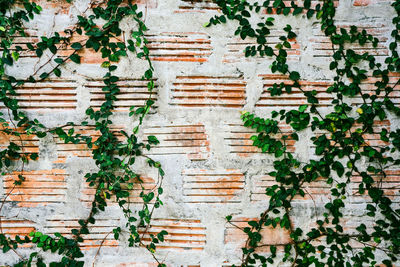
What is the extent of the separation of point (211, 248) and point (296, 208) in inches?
22.2

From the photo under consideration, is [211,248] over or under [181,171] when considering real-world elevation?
under

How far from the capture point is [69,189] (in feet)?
5.70

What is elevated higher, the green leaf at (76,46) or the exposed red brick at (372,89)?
the green leaf at (76,46)

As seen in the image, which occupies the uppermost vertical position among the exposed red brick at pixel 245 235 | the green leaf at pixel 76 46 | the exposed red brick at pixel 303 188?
the green leaf at pixel 76 46

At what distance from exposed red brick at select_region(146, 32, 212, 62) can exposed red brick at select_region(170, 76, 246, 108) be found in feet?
0.40

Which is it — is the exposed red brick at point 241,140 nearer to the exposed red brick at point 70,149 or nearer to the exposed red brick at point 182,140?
the exposed red brick at point 182,140

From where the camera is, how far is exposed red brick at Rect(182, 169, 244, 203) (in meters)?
1.73

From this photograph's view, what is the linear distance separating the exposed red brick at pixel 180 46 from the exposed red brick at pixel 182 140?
404mm

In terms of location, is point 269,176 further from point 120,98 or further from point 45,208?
point 45,208

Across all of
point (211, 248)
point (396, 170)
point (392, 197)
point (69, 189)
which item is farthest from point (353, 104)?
point (69, 189)

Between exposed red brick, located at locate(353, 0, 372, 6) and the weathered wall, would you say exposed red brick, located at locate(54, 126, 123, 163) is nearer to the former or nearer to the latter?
the weathered wall

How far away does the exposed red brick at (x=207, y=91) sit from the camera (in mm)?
1709

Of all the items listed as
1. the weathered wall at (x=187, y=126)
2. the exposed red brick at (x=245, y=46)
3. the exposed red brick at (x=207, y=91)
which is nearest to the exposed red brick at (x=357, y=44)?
the weathered wall at (x=187, y=126)

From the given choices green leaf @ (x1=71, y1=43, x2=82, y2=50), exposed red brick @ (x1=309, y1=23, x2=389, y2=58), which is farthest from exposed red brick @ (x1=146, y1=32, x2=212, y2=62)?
exposed red brick @ (x1=309, y1=23, x2=389, y2=58)
